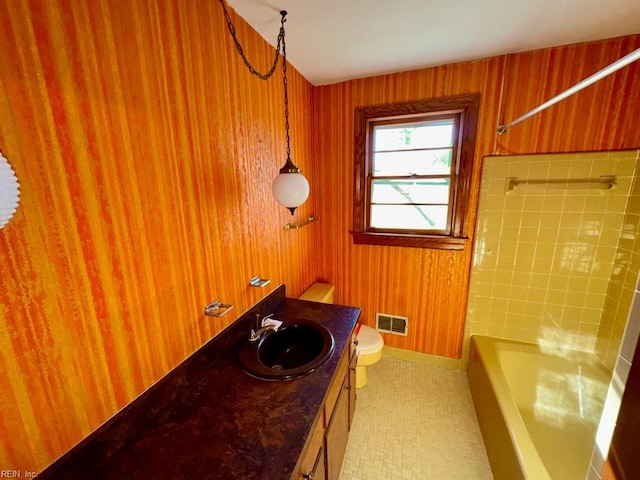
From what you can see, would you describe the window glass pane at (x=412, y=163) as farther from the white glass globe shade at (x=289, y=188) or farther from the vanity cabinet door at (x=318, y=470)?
the vanity cabinet door at (x=318, y=470)

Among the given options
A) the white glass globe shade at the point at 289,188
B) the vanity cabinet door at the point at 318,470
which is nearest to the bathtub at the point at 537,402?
the vanity cabinet door at the point at 318,470

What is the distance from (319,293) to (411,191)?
114 centimetres

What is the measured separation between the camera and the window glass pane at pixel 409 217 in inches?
79.9

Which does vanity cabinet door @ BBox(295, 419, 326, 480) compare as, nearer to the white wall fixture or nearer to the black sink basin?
the black sink basin

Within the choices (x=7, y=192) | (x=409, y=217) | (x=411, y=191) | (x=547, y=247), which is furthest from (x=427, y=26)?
(x=7, y=192)

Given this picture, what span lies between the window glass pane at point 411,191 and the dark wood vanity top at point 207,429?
1.42 meters

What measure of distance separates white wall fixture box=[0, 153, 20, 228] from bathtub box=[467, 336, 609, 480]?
197 centimetres

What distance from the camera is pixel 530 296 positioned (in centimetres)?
187

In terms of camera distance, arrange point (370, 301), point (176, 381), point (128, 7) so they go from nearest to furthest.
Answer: point (128, 7) → point (176, 381) → point (370, 301)

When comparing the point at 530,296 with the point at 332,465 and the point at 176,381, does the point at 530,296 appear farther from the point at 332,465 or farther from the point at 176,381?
the point at 176,381

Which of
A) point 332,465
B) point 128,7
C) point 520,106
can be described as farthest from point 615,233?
point 128,7

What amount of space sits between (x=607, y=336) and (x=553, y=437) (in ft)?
2.49

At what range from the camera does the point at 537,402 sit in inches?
68.9

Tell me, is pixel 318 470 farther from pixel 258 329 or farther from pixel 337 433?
pixel 258 329
